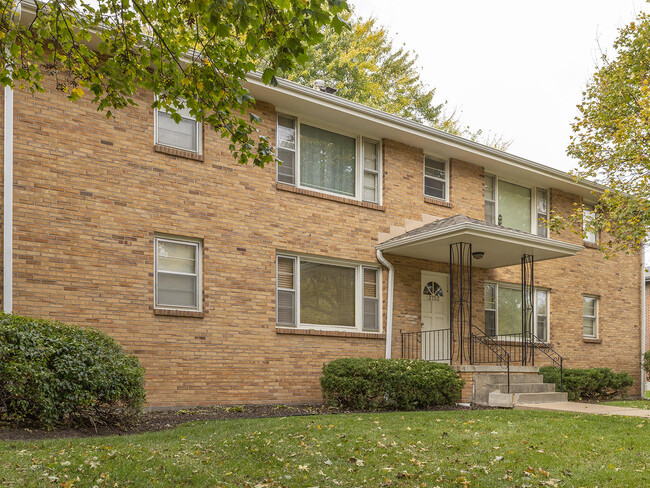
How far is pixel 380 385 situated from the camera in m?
10.5

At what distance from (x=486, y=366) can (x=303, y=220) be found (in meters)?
4.72

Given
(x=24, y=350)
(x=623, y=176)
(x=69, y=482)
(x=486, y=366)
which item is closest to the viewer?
(x=69, y=482)

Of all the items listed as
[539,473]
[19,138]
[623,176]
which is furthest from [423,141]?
[539,473]

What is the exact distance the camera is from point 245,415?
9.67 m

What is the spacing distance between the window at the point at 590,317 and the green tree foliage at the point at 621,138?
486cm

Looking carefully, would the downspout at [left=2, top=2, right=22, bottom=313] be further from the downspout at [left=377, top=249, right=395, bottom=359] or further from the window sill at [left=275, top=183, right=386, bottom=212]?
the downspout at [left=377, top=249, right=395, bottom=359]

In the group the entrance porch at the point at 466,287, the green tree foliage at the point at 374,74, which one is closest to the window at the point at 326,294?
the entrance porch at the point at 466,287

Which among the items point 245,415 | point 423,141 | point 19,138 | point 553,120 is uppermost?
point 553,120

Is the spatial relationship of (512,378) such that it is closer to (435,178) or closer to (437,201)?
(437,201)

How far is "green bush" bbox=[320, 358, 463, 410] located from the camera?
10.5 m

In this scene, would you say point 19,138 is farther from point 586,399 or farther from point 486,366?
point 586,399

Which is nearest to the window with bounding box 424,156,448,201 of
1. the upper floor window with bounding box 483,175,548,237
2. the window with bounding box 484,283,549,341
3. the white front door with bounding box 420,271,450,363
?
the upper floor window with bounding box 483,175,548,237

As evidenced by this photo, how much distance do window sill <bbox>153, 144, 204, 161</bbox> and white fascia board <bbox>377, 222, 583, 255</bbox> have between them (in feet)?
14.5

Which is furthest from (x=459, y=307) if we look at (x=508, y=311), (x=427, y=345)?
(x=508, y=311)
